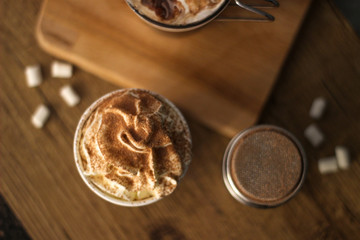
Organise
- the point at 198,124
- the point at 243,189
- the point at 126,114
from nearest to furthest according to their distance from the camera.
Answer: the point at 126,114
the point at 243,189
the point at 198,124

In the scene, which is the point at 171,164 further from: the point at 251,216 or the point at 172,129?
the point at 251,216

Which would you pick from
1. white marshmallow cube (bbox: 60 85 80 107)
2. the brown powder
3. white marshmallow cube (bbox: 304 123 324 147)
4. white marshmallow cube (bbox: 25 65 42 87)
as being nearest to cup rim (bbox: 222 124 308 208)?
the brown powder

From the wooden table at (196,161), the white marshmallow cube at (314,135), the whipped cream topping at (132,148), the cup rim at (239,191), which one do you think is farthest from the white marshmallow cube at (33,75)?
the white marshmallow cube at (314,135)

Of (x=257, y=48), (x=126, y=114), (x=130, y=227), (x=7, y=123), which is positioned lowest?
(x=130, y=227)

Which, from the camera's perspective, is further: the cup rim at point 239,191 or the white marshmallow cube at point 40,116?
the white marshmallow cube at point 40,116

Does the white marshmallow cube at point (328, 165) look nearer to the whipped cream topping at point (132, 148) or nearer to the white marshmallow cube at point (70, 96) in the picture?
the whipped cream topping at point (132, 148)

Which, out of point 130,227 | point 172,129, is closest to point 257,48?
point 172,129
